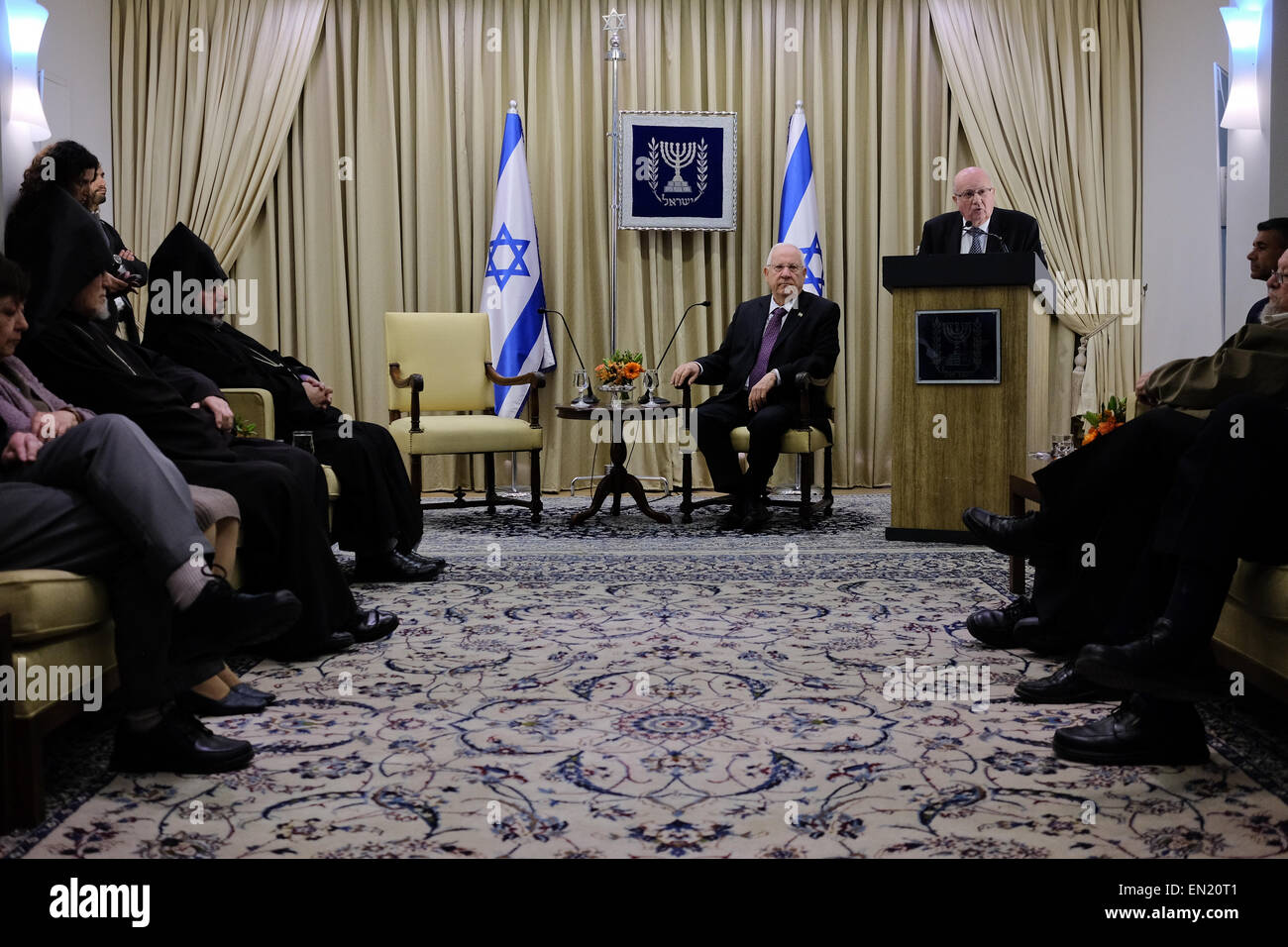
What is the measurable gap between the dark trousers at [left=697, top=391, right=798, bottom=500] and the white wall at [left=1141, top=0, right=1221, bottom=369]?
7.63 ft

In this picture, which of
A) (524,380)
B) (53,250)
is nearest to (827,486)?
(524,380)

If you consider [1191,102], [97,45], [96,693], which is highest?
[97,45]

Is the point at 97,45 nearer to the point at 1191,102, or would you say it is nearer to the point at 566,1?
the point at 566,1

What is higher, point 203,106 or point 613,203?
point 203,106

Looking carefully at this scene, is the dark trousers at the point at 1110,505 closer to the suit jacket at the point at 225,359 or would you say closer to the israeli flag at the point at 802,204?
the suit jacket at the point at 225,359

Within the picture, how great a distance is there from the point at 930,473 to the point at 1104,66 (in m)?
3.46

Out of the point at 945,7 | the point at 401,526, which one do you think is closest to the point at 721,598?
the point at 401,526

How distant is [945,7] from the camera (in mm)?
7133

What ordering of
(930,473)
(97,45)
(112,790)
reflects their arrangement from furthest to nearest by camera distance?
(97,45), (930,473), (112,790)

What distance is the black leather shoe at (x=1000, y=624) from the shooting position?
3240 mm

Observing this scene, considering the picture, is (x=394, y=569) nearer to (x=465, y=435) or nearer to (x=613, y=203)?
(x=465, y=435)

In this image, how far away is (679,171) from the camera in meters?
7.16

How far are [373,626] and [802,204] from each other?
4.51 meters

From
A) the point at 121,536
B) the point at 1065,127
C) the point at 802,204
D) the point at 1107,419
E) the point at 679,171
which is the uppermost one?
the point at 1065,127
